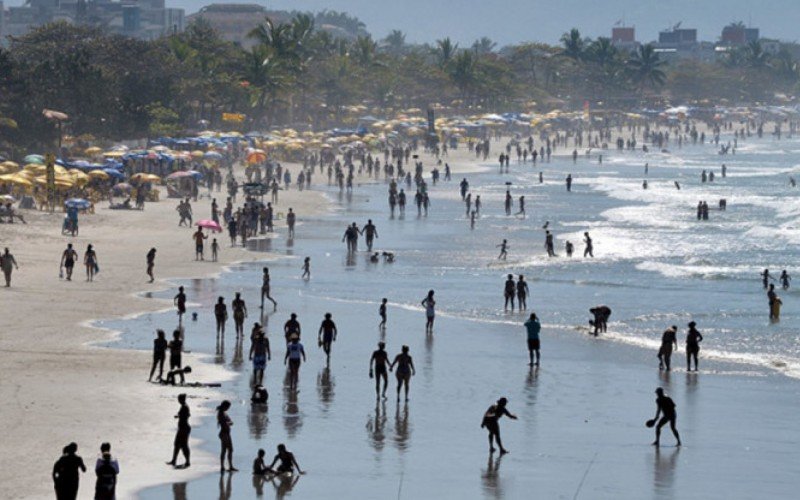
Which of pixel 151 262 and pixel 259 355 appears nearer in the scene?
pixel 259 355

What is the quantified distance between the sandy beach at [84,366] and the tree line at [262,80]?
990 inches

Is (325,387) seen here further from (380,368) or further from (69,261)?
(69,261)

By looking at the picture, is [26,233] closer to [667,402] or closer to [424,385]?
[424,385]

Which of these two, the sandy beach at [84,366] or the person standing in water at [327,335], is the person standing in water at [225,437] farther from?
the person standing in water at [327,335]

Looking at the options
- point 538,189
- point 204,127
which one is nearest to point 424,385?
point 538,189

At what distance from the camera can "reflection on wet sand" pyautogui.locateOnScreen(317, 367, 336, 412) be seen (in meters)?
24.4

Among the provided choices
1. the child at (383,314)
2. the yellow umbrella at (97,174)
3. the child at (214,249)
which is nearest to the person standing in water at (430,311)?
the child at (383,314)

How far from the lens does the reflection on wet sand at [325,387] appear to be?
961 inches

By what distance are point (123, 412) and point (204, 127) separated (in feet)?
242

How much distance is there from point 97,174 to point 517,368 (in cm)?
3348

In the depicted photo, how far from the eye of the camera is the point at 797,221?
217 feet

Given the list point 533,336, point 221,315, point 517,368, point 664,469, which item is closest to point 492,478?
point 664,469

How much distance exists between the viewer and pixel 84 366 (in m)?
26.1

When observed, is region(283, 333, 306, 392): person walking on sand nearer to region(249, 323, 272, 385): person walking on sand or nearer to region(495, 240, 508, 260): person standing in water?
region(249, 323, 272, 385): person walking on sand
